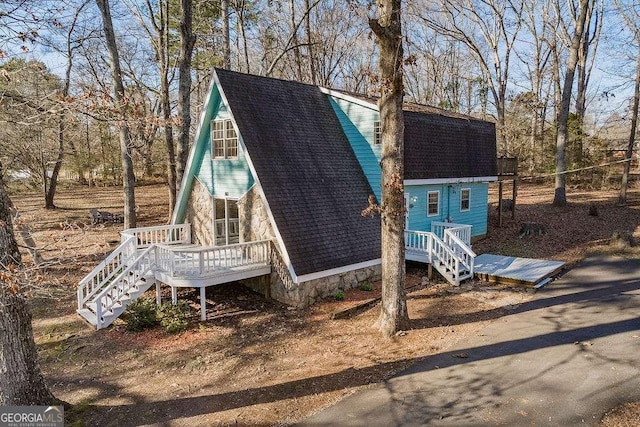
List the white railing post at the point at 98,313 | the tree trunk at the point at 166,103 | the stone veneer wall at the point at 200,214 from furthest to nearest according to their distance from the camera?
1. the tree trunk at the point at 166,103
2. the stone veneer wall at the point at 200,214
3. the white railing post at the point at 98,313

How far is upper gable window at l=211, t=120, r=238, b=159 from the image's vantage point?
40.4 ft

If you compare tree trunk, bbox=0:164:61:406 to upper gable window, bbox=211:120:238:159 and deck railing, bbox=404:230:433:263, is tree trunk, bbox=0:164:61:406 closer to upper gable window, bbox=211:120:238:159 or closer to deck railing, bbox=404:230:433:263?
upper gable window, bbox=211:120:238:159

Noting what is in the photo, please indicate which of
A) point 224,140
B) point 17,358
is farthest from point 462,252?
point 17,358

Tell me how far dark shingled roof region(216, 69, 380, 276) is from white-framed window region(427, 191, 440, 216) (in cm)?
298

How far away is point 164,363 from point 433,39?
36.8 metres

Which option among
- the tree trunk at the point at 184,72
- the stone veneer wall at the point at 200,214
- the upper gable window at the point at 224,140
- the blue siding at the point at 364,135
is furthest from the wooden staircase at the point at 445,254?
the tree trunk at the point at 184,72

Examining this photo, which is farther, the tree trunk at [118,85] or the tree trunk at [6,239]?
the tree trunk at [118,85]

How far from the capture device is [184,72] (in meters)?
14.6

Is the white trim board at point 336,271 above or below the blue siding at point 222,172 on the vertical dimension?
below

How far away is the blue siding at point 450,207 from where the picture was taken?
1502cm

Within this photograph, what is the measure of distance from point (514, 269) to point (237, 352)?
353 inches

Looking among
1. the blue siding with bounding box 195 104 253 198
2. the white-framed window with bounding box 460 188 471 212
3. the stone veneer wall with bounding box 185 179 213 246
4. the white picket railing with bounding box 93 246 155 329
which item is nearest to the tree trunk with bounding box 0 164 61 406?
the white picket railing with bounding box 93 246 155 329

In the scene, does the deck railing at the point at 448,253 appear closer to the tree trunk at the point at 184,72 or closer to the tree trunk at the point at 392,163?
the tree trunk at the point at 392,163

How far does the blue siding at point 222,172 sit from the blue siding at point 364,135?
4419mm
